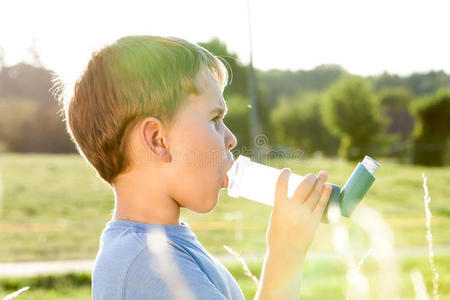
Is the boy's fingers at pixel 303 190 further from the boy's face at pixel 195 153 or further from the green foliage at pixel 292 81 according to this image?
the green foliage at pixel 292 81

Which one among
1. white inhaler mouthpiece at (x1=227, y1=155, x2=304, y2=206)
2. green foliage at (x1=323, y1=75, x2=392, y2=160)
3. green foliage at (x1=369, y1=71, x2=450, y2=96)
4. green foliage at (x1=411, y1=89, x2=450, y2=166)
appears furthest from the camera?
green foliage at (x1=369, y1=71, x2=450, y2=96)

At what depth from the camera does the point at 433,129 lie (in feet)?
133

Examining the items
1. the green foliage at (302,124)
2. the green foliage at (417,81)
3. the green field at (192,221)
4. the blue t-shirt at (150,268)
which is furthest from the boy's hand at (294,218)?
the green foliage at (302,124)

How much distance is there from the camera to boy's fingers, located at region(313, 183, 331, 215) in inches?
63.8

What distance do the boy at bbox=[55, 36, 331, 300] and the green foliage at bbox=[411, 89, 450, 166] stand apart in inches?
1615

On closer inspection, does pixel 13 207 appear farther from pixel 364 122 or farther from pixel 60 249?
pixel 364 122

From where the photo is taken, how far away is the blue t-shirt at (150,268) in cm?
144

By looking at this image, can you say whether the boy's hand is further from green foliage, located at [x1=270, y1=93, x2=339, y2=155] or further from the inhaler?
green foliage, located at [x1=270, y1=93, x2=339, y2=155]

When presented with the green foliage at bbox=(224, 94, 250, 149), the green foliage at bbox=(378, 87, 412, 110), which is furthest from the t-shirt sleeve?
the green foliage at bbox=(378, 87, 412, 110)

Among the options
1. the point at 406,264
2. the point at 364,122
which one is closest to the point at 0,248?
the point at 406,264

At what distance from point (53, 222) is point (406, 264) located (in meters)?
12.5

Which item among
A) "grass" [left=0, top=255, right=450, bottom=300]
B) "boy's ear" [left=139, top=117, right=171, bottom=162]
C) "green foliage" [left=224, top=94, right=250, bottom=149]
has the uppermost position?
"boy's ear" [left=139, top=117, right=171, bottom=162]

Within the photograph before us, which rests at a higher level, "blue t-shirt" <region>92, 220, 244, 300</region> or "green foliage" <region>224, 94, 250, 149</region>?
"blue t-shirt" <region>92, 220, 244, 300</region>

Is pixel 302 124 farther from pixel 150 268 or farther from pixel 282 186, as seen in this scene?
pixel 150 268
